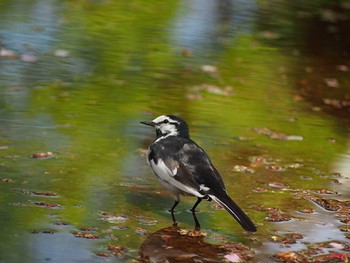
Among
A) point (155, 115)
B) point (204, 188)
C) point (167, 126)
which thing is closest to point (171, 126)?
point (167, 126)

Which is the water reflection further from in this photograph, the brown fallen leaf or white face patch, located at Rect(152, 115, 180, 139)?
white face patch, located at Rect(152, 115, 180, 139)

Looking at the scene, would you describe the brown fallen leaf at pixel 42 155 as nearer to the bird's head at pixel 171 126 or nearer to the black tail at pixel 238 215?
the bird's head at pixel 171 126

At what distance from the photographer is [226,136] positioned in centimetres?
1179

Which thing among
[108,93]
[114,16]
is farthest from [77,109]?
[114,16]

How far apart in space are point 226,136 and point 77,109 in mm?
1954

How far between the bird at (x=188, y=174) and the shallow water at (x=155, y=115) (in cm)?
31

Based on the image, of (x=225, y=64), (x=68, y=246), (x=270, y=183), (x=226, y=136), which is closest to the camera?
(x=68, y=246)


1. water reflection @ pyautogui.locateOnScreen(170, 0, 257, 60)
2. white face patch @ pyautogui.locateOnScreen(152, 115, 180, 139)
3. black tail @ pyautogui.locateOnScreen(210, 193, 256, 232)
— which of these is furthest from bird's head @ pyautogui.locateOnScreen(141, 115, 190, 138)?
water reflection @ pyautogui.locateOnScreen(170, 0, 257, 60)

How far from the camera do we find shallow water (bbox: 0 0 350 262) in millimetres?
8156

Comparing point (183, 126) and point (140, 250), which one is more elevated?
point (183, 126)

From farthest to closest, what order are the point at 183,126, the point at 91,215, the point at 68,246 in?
1. the point at 183,126
2. the point at 91,215
3. the point at 68,246

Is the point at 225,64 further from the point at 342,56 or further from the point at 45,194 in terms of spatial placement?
the point at 45,194

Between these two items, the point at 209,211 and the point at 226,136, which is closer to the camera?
the point at 209,211

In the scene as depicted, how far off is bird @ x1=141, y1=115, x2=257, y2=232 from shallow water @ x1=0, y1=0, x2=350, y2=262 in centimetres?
31
